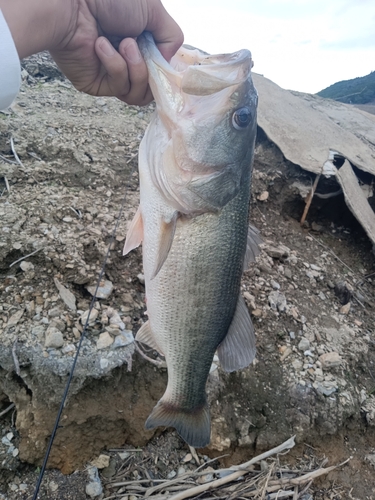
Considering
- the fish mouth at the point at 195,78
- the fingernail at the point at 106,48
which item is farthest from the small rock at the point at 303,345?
the fingernail at the point at 106,48

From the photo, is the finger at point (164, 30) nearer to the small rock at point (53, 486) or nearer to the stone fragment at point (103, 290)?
the stone fragment at point (103, 290)

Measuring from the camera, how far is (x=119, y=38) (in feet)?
5.89

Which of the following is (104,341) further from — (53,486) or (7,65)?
(7,65)

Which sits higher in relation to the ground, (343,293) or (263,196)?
(263,196)

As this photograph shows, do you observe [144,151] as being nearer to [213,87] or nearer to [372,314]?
[213,87]

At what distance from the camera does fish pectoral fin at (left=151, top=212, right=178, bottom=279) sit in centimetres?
159

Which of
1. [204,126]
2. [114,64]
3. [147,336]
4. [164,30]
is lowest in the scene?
[147,336]

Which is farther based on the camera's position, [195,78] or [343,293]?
[343,293]

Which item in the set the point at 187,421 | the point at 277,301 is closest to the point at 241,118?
the point at 187,421

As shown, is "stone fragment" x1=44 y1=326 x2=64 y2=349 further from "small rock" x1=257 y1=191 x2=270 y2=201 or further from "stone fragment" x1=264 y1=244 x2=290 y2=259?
"small rock" x1=257 y1=191 x2=270 y2=201

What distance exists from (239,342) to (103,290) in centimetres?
107

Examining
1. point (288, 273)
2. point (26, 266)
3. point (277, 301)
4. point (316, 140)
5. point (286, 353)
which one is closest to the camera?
point (26, 266)

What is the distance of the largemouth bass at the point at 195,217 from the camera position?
5.13 ft

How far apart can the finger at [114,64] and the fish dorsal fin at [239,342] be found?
1.04m
